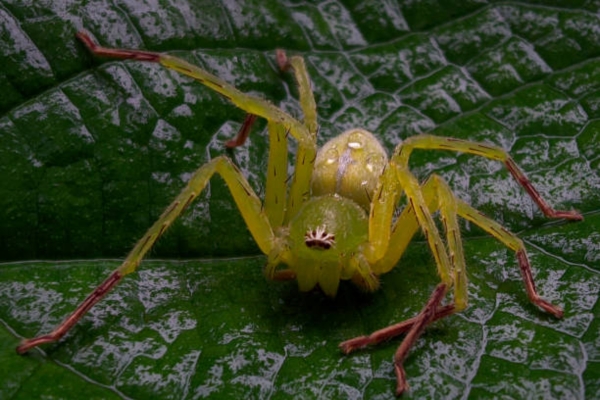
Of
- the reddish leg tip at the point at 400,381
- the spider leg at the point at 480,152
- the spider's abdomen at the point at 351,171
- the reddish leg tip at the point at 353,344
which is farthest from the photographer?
→ the spider's abdomen at the point at 351,171

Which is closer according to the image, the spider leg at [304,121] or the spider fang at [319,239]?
the spider fang at [319,239]

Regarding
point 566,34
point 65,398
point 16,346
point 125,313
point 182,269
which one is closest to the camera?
point 65,398

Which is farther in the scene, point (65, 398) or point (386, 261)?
point (386, 261)

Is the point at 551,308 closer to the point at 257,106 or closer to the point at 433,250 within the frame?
the point at 433,250

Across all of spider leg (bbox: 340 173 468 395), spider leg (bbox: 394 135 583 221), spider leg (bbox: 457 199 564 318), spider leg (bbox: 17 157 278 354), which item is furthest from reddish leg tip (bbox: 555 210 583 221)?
spider leg (bbox: 17 157 278 354)

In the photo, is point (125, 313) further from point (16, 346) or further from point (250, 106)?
point (250, 106)

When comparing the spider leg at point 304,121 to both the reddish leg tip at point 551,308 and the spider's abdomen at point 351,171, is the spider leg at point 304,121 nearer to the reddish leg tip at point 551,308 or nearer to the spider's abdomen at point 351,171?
the spider's abdomen at point 351,171

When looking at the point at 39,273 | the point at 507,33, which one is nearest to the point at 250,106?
the point at 39,273

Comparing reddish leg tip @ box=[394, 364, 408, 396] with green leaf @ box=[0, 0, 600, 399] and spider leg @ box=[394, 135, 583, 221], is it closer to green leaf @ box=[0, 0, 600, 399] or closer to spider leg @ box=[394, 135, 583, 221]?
green leaf @ box=[0, 0, 600, 399]

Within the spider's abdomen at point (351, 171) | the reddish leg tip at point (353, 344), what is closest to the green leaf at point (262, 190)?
the reddish leg tip at point (353, 344)
